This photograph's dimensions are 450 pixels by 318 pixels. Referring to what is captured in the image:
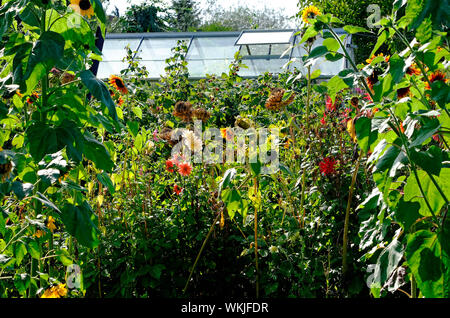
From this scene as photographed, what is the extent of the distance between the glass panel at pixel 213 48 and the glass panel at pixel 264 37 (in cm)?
25

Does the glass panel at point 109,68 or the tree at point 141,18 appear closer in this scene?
the glass panel at point 109,68

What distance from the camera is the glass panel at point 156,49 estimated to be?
10.6 m

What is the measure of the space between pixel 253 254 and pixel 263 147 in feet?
1.93

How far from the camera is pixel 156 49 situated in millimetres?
10977

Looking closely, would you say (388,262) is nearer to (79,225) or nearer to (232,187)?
(232,187)

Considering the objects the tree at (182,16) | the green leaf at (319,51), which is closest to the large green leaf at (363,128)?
the green leaf at (319,51)

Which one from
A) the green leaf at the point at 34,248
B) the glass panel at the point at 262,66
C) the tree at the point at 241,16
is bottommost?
the green leaf at the point at 34,248

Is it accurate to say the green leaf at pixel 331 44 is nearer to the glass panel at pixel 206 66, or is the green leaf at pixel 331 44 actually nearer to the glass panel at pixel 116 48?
the glass panel at pixel 206 66

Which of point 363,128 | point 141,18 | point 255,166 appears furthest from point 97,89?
point 141,18

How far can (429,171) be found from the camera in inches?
49.1

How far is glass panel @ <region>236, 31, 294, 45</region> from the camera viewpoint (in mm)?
10141

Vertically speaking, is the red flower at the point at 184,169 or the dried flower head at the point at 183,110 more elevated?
the dried flower head at the point at 183,110
